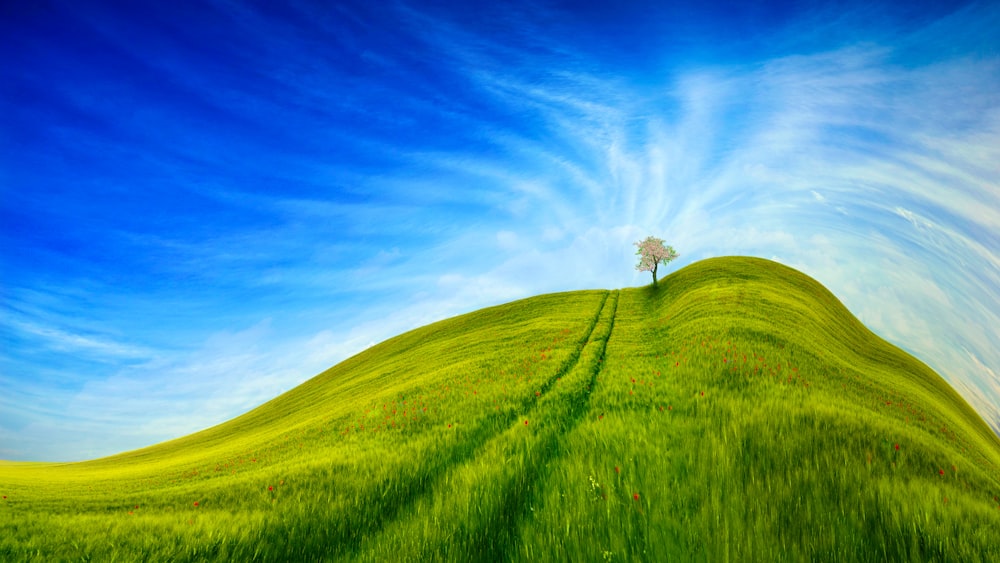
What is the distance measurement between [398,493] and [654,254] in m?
54.9

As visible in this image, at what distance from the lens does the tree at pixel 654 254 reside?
182 feet

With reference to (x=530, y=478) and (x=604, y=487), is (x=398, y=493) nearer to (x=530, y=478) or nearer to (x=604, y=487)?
(x=530, y=478)

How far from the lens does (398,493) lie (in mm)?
7418

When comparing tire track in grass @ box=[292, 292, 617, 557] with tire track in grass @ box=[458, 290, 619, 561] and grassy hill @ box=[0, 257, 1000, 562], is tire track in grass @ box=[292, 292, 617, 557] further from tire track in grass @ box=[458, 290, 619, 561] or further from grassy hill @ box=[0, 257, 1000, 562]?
tire track in grass @ box=[458, 290, 619, 561]

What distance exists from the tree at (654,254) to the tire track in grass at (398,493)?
48.8 m

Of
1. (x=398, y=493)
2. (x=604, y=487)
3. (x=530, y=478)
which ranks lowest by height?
(x=398, y=493)

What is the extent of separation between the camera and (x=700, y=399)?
33.2 ft

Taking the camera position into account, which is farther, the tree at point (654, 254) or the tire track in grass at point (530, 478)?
the tree at point (654, 254)

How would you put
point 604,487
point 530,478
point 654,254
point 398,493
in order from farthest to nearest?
point 654,254, point 398,493, point 530,478, point 604,487

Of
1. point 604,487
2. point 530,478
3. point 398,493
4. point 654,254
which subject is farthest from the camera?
point 654,254

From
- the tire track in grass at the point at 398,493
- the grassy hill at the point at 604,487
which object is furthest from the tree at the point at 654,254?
the tire track in grass at the point at 398,493

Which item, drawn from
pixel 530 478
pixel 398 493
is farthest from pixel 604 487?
pixel 398 493

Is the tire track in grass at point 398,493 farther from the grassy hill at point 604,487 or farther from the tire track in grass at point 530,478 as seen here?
the tire track in grass at point 530,478

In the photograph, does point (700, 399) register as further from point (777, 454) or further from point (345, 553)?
point (345, 553)
